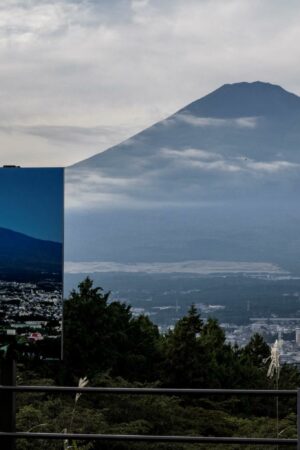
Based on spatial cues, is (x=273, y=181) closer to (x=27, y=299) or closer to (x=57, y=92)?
(x=57, y=92)

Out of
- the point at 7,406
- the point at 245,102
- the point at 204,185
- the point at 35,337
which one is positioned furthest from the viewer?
the point at 204,185

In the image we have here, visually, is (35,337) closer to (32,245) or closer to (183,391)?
(32,245)

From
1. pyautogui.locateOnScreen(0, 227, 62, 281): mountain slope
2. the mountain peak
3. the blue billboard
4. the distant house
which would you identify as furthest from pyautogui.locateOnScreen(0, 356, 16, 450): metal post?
the mountain peak

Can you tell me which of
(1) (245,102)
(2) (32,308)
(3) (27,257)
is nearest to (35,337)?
(2) (32,308)

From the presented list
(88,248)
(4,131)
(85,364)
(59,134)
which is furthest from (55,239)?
(88,248)

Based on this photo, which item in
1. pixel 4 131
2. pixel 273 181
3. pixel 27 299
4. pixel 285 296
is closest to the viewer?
pixel 27 299

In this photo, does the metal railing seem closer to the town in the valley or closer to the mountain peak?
the town in the valley
